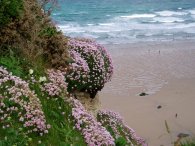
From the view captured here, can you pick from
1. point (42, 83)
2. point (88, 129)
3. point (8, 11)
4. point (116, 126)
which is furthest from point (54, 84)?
point (116, 126)

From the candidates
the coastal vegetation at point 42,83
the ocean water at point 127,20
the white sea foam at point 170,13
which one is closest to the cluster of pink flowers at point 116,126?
Result: the coastal vegetation at point 42,83

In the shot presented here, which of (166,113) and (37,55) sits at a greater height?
(37,55)

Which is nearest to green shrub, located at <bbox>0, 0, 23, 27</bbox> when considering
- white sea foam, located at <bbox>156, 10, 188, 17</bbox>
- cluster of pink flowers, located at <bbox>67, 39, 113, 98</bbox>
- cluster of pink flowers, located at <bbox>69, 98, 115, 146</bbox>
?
cluster of pink flowers, located at <bbox>69, 98, 115, 146</bbox>

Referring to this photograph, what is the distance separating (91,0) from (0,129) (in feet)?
262

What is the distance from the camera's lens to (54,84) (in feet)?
31.1

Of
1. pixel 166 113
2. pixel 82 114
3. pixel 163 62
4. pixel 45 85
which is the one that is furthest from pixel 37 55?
pixel 163 62

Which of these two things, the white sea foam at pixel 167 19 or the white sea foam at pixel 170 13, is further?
the white sea foam at pixel 170 13

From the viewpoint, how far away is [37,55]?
980 cm

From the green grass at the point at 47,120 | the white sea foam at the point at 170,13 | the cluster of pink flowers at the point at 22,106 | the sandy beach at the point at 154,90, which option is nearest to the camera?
the green grass at the point at 47,120

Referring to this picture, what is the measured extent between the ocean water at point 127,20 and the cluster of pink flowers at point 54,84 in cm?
3052

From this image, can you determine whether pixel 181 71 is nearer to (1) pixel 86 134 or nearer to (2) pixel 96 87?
(2) pixel 96 87

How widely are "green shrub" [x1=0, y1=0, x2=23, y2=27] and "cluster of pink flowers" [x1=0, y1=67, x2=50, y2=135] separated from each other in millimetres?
1296

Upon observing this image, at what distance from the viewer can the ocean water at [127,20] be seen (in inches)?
1754

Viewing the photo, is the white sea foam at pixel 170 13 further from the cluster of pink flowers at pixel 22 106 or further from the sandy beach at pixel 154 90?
the cluster of pink flowers at pixel 22 106
